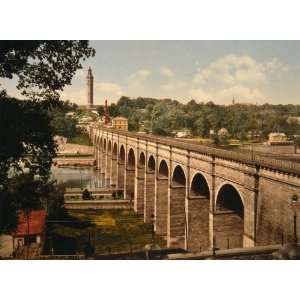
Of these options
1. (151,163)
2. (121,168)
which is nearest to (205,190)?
(151,163)

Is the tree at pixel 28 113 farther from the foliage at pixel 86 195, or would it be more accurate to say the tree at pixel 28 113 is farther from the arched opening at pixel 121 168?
the arched opening at pixel 121 168

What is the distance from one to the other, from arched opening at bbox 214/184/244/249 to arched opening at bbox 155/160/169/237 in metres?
8.50

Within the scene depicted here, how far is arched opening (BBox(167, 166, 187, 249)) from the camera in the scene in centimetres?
2770

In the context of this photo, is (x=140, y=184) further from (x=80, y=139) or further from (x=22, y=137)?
(x=22, y=137)

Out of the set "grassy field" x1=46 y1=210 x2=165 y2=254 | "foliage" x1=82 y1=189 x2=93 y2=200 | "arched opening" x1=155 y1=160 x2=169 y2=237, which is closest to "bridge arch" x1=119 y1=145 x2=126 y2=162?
"grassy field" x1=46 y1=210 x2=165 y2=254

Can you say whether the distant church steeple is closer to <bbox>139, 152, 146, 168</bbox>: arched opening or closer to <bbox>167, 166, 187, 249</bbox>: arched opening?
<bbox>167, 166, 187, 249</bbox>: arched opening

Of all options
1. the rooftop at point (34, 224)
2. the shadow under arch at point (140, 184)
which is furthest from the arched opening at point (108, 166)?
the rooftop at point (34, 224)

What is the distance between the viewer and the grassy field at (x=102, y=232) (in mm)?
19844

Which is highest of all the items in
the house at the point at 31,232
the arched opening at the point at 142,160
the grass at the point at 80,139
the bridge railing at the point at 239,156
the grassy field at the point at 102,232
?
the grass at the point at 80,139

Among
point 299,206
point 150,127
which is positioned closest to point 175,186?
point 150,127

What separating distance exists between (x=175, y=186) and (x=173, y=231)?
3.12 m

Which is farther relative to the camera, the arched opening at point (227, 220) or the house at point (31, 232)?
the arched opening at point (227, 220)

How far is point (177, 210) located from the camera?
28.4 metres
